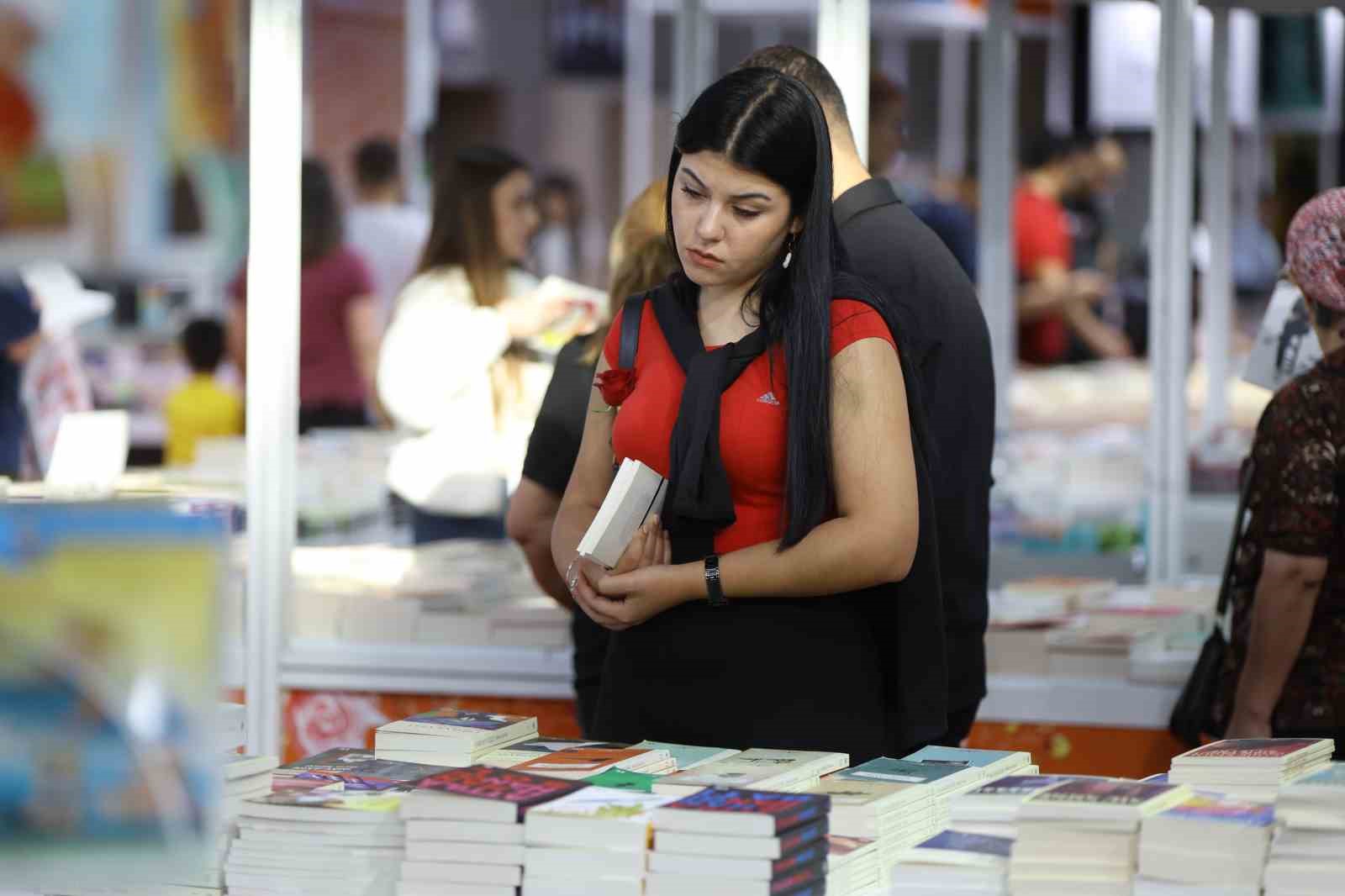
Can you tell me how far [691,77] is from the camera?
6.05 m

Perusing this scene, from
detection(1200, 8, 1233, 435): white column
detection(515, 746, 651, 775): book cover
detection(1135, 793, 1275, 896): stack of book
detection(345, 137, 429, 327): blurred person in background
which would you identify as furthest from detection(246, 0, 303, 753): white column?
detection(1200, 8, 1233, 435): white column

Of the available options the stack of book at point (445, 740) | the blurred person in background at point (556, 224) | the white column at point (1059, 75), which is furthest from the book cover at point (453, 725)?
the white column at point (1059, 75)

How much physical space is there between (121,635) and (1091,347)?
9.81 meters

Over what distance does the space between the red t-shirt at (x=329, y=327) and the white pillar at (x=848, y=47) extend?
138 inches

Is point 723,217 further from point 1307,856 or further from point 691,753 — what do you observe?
point 1307,856

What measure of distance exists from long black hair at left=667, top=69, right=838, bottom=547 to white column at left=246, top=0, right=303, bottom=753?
1688mm

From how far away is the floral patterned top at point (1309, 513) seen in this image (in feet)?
10.3

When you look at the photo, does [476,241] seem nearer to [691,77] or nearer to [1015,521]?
[691,77]

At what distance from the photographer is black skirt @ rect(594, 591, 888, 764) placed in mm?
2459

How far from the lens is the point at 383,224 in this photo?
7238 mm

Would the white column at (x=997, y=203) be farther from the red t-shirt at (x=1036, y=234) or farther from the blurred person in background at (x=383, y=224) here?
the blurred person in background at (x=383, y=224)

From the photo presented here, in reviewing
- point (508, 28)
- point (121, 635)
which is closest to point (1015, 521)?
point (121, 635)

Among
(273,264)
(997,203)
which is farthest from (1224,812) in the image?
(997,203)

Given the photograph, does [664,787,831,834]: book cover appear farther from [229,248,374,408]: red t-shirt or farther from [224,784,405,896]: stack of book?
[229,248,374,408]: red t-shirt
